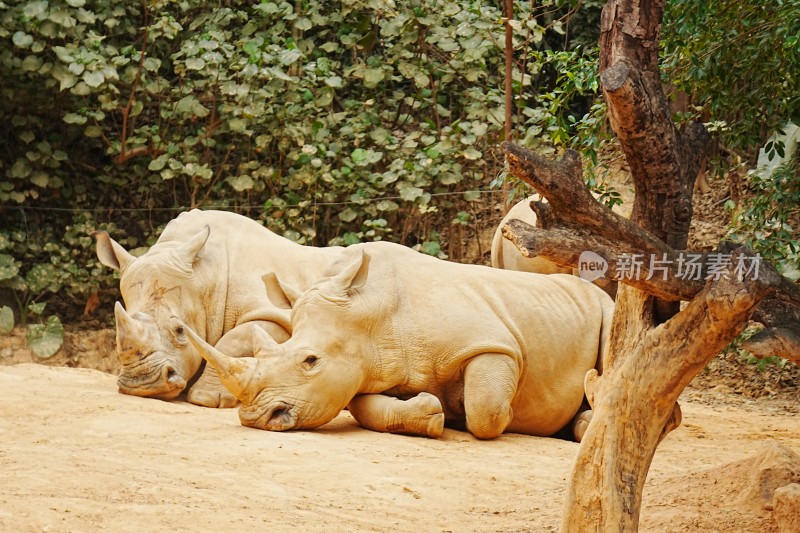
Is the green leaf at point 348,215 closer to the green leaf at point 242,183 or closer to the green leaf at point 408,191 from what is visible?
the green leaf at point 408,191

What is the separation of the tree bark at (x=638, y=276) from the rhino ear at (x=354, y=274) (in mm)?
2725

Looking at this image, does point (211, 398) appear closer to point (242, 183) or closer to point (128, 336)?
point (128, 336)

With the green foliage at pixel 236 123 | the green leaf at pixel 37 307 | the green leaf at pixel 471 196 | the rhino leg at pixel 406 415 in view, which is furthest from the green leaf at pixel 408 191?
the rhino leg at pixel 406 415

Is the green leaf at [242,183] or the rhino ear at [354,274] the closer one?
the rhino ear at [354,274]

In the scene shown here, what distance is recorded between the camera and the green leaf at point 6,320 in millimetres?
9969

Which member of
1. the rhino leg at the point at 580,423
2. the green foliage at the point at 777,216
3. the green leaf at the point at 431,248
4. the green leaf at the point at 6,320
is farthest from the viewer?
the green leaf at the point at 431,248

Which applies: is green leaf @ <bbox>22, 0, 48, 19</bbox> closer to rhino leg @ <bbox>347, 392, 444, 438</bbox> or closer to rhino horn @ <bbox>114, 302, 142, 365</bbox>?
rhino horn @ <bbox>114, 302, 142, 365</bbox>

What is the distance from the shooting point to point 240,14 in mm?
11312

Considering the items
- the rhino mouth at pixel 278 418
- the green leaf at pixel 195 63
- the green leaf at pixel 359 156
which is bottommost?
the rhino mouth at pixel 278 418

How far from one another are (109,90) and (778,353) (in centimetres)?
843

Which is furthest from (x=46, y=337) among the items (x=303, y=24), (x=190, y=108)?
(x=303, y=24)

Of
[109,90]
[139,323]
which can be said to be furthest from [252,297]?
[109,90]

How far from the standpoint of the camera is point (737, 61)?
5.76 m

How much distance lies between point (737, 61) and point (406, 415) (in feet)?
8.44
